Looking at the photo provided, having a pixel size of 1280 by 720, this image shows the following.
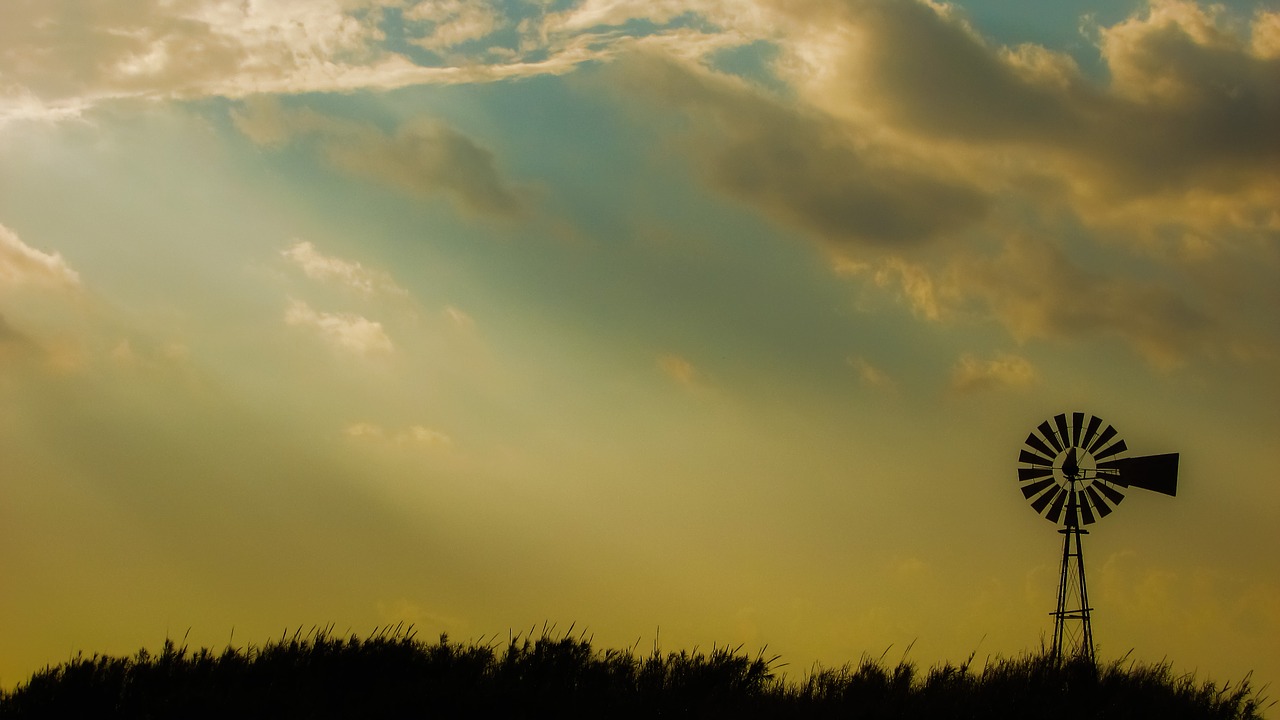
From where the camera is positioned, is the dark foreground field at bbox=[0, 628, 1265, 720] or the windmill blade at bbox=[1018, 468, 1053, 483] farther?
the windmill blade at bbox=[1018, 468, 1053, 483]

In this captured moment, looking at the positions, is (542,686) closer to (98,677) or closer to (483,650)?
(483,650)

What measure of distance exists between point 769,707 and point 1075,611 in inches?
317

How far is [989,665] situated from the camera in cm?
1945

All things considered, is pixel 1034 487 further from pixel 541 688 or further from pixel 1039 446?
pixel 541 688

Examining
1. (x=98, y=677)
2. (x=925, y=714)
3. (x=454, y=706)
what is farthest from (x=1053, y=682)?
(x=98, y=677)

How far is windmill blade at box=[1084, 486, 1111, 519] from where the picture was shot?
22781mm

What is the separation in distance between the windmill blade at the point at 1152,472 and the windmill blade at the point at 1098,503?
589mm

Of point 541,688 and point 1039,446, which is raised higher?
point 1039,446

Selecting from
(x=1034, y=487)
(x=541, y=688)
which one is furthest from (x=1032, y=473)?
(x=541, y=688)

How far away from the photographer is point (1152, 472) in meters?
22.5

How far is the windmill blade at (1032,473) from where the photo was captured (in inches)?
916

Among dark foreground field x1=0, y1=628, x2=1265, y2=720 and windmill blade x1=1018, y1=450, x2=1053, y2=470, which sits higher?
windmill blade x1=1018, y1=450, x2=1053, y2=470

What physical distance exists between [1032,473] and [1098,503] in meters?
1.38

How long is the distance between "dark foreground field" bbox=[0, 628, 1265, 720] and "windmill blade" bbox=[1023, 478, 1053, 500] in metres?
4.27
